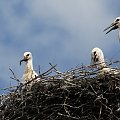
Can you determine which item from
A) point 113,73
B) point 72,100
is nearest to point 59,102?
point 72,100

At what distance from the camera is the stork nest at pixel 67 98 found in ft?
27.2

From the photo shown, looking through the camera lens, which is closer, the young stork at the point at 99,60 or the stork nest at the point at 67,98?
the stork nest at the point at 67,98

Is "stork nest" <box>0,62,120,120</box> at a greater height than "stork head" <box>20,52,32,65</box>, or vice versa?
"stork head" <box>20,52,32,65</box>

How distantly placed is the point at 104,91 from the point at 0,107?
1.38 metres

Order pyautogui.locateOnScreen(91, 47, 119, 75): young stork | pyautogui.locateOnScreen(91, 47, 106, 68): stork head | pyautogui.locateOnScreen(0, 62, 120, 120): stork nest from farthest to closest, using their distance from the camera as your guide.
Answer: pyautogui.locateOnScreen(91, 47, 106, 68): stork head
pyautogui.locateOnScreen(91, 47, 119, 75): young stork
pyautogui.locateOnScreen(0, 62, 120, 120): stork nest

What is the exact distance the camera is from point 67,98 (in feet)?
27.7

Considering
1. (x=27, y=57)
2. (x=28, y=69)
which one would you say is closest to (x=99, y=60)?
(x=28, y=69)

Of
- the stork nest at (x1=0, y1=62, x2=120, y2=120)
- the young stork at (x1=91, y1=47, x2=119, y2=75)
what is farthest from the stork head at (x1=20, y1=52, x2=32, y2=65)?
the stork nest at (x1=0, y1=62, x2=120, y2=120)

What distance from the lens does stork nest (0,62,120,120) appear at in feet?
27.2

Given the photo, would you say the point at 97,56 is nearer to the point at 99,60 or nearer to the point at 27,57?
the point at 99,60

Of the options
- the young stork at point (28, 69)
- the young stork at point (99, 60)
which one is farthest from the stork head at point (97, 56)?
the young stork at point (28, 69)

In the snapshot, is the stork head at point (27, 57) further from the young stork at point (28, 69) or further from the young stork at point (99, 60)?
the young stork at point (99, 60)

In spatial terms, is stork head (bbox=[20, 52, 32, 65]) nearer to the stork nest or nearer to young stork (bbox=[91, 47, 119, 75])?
young stork (bbox=[91, 47, 119, 75])

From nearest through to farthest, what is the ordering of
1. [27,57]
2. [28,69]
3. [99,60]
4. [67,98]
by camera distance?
1. [67,98]
2. [99,60]
3. [28,69]
4. [27,57]
